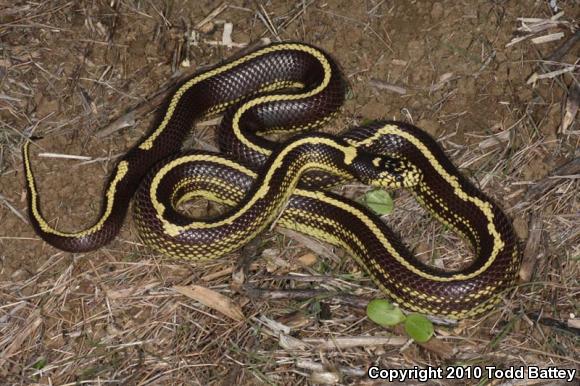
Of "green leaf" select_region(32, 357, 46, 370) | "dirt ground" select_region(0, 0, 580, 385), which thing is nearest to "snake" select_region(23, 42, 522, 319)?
"dirt ground" select_region(0, 0, 580, 385)

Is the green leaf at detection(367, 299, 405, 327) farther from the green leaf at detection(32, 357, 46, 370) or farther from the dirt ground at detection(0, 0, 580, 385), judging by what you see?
the green leaf at detection(32, 357, 46, 370)

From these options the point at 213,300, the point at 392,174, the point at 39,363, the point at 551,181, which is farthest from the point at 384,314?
the point at 39,363

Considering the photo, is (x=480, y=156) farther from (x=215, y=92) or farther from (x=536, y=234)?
(x=215, y=92)

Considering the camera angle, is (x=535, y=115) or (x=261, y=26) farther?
(x=261, y=26)

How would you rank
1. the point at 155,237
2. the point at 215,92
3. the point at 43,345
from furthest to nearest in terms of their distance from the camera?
1. the point at 215,92
2. the point at 155,237
3. the point at 43,345

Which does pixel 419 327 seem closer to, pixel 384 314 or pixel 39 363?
pixel 384 314

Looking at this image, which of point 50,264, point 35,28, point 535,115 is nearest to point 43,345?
point 50,264
